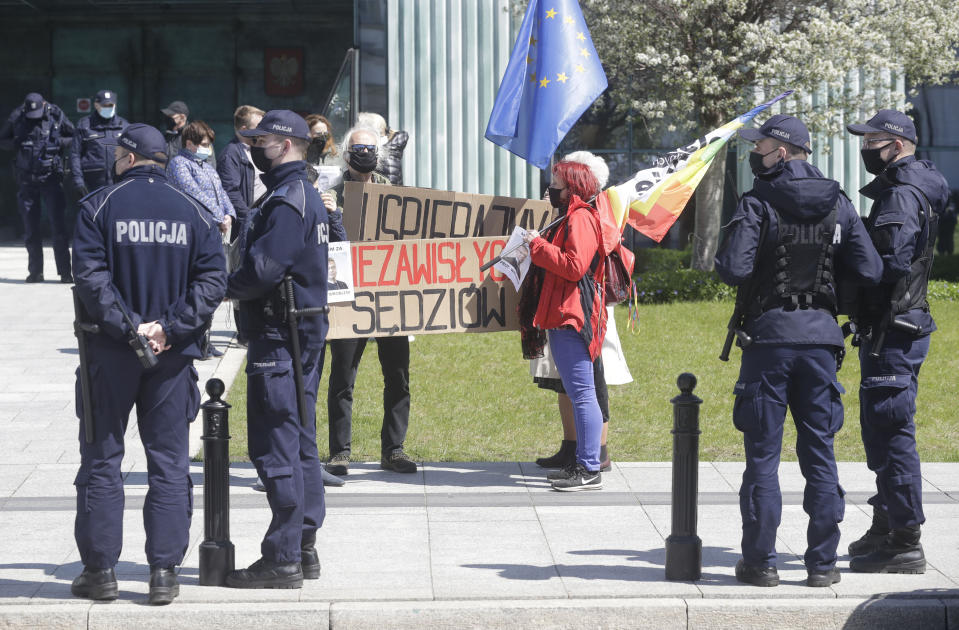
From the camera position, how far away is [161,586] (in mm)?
4992

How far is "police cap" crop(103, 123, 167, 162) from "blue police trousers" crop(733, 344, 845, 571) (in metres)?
2.55

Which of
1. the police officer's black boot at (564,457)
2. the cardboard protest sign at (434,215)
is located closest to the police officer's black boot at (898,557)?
the police officer's black boot at (564,457)

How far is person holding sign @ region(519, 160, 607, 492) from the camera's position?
6652 millimetres

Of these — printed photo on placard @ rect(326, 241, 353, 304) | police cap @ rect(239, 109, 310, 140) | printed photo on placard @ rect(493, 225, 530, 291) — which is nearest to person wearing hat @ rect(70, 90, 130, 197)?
printed photo on placard @ rect(326, 241, 353, 304)

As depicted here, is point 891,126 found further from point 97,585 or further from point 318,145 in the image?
point 97,585

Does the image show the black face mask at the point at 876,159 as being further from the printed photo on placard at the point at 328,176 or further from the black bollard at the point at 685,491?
the printed photo on placard at the point at 328,176

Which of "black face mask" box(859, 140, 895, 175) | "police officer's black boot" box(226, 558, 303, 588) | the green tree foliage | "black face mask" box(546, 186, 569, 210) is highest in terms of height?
the green tree foliage

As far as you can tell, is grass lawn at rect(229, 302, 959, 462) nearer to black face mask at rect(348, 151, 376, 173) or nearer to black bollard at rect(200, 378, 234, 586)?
black face mask at rect(348, 151, 376, 173)

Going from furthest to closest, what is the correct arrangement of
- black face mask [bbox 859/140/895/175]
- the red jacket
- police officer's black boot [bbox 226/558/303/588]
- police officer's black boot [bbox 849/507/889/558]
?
1. the red jacket
2. police officer's black boot [bbox 849/507/889/558]
3. black face mask [bbox 859/140/895/175]
4. police officer's black boot [bbox 226/558/303/588]

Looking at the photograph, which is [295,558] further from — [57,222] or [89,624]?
→ [57,222]

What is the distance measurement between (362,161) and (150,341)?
2.65m

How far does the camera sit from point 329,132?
7789 mm

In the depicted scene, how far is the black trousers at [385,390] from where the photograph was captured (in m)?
7.30

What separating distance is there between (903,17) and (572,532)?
10.9 metres
